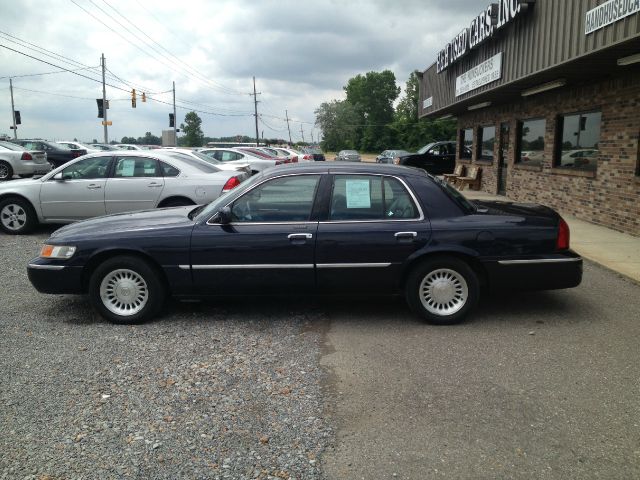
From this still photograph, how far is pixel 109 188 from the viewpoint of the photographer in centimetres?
999

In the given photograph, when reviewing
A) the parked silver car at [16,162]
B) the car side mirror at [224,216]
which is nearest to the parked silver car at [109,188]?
the car side mirror at [224,216]

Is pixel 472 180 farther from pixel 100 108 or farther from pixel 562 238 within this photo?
pixel 100 108

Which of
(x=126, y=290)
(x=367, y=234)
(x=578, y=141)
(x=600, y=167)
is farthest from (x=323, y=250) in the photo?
(x=578, y=141)

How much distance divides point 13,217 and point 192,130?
11604 cm

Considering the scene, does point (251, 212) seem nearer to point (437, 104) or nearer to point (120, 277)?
point (120, 277)

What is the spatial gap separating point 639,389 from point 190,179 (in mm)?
7549

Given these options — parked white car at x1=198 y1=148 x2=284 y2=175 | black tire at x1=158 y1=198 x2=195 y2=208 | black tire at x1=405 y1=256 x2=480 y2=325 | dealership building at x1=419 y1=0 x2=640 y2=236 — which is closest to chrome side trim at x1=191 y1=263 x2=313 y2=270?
black tire at x1=405 y1=256 x2=480 y2=325

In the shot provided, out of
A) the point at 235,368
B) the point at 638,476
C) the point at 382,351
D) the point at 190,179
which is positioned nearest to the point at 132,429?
the point at 235,368

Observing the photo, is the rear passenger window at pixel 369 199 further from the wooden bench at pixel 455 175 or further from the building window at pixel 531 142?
the wooden bench at pixel 455 175

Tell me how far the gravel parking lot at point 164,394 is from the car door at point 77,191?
13.7 ft

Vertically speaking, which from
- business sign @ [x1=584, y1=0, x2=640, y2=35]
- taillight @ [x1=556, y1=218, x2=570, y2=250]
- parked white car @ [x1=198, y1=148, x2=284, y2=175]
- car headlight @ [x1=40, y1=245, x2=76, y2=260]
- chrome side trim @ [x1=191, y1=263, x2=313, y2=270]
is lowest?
chrome side trim @ [x1=191, y1=263, x2=313, y2=270]

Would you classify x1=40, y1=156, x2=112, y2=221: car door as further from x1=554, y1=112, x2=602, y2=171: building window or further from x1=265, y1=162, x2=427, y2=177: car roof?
x1=554, y1=112, x2=602, y2=171: building window

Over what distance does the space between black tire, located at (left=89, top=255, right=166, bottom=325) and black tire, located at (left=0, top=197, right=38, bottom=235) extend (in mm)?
5791

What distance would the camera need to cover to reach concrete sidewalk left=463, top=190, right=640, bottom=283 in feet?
25.3
